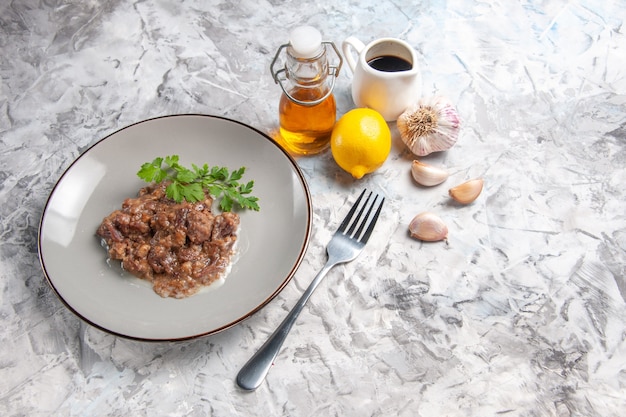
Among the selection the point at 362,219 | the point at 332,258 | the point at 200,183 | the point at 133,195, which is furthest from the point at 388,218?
the point at 133,195

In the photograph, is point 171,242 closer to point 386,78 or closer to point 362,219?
point 362,219

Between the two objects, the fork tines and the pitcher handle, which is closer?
the fork tines

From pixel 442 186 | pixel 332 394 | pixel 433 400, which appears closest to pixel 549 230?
pixel 442 186

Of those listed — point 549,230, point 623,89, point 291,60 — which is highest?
point 291,60

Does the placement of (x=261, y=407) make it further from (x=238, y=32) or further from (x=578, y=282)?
(x=238, y=32)

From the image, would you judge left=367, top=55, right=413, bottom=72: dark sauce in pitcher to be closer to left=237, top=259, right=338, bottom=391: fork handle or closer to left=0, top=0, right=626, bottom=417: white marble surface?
left=0, top=0, right=626, bottom=417: white marble surface

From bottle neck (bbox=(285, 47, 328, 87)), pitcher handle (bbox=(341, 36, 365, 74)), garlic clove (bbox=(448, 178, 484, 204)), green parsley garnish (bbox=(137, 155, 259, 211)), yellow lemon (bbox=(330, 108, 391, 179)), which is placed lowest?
garlic clove (bbox=(448, 178, 484, 204))

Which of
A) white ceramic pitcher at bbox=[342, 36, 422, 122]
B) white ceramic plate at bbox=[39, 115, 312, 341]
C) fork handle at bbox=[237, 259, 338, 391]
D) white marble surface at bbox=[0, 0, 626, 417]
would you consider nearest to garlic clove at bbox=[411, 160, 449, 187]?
white marble surface at bbox=[0, 0, 626, 417]
